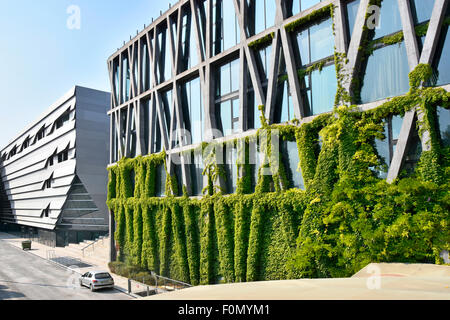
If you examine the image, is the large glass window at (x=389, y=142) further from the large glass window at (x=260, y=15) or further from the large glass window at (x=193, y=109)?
the large glass window at (x=193, y=109)

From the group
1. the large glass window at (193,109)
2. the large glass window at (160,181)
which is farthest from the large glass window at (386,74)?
the large glass window at (160,181)

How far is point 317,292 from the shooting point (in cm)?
439

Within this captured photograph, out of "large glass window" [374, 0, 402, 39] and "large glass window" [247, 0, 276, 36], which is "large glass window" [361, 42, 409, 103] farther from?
"large glass window" [247, 0, 276, 36]

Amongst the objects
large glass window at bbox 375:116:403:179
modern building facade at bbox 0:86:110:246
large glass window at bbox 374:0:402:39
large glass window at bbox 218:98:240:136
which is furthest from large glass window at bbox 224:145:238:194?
modern building facade at bbox 0:86:110:246

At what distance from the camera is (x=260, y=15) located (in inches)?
813

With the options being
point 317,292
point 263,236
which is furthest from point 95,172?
point 317,292

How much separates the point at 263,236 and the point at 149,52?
19430 millimetres

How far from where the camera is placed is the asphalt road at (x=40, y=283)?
2265cm

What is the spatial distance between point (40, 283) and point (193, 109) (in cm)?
1806

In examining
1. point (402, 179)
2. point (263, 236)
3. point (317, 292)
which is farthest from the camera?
point (263, 236)

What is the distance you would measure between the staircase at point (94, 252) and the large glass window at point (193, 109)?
18561 millimetres

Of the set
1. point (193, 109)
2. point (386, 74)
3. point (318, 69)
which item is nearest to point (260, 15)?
point (318, 69)

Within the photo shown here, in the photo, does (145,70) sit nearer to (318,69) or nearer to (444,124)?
(318,69)

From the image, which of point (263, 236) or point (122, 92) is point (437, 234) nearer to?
point (263, 236)
